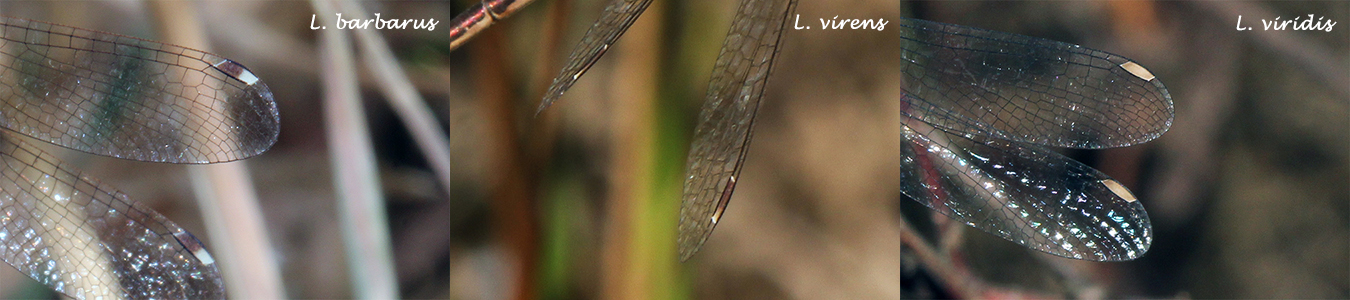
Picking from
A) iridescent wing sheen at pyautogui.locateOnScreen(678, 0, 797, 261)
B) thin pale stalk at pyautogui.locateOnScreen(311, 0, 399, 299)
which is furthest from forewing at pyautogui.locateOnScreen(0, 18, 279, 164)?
iridescent wing sheen at pyautogui.locateOnScreen(678, 0, 797, 261)

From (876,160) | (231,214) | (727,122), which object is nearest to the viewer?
(727,122)

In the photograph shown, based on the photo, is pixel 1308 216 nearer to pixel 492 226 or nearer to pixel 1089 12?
pixel 1089 12

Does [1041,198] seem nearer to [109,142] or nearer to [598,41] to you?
[598,41]

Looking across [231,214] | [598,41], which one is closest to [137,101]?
[231,214]

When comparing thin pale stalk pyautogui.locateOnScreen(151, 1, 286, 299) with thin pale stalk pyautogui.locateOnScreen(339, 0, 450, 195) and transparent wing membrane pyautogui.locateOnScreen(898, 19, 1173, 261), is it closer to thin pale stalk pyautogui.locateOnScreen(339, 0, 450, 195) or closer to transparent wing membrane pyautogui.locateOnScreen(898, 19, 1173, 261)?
thin pale stalk pyautogui.locateOnScreen(339, 0, 450, 195)

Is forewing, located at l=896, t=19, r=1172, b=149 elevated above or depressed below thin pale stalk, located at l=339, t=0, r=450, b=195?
below

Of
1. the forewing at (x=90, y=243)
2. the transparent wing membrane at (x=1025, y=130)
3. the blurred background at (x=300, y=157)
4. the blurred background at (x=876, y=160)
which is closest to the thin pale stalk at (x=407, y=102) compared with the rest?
the blurred background at (x=300, y=157)

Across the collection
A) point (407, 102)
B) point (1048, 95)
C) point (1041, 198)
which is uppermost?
point (407, 102)
